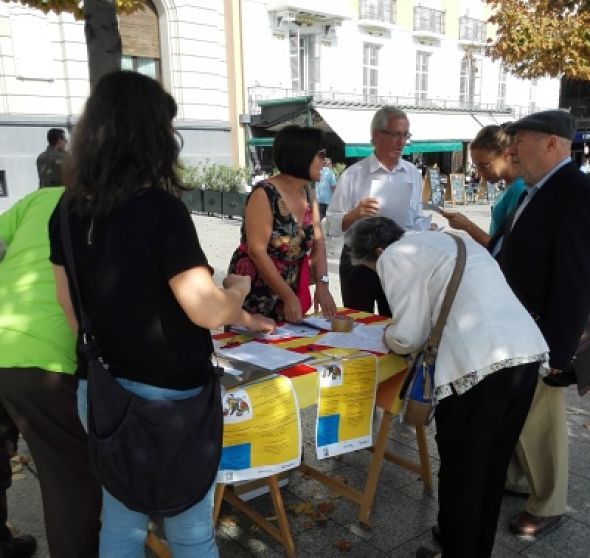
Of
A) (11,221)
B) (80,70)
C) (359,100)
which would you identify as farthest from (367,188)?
(359,100)

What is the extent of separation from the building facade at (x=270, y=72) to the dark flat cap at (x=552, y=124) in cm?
892

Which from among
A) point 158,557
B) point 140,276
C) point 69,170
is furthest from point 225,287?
point 158,557

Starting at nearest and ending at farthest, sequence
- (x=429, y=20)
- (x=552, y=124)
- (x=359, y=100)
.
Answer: (x=552, y=124) < (x=359, y=100) < (x=429, y=20)

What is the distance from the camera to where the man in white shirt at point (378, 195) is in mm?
3449

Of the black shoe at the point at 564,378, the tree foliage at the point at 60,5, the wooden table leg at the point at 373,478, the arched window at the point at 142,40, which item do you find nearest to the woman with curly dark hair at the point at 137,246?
the wooden table leg at the point at 373,478

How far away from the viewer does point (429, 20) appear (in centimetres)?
2542

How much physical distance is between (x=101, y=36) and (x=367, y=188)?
1766 mm

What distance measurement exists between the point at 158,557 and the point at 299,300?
130cm

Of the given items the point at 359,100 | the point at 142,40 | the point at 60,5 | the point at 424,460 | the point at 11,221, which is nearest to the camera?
the point at 11,221

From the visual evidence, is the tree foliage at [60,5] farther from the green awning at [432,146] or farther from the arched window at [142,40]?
the green awning at [432,146]

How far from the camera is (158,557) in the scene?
2424 mm

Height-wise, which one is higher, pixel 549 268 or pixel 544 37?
pixel 544 37

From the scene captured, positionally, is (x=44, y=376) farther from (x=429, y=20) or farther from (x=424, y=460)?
(x=429, y=20)

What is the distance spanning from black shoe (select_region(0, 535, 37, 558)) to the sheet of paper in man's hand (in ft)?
7.92
